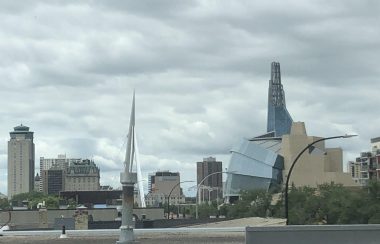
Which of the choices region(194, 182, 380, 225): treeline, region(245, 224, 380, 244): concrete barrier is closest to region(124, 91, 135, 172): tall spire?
region(245, 224, 380, 244): concrete barrier

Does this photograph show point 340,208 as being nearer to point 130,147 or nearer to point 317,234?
point 130,147

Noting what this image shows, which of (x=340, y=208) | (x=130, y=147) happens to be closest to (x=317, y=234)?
(x=130, y=147)

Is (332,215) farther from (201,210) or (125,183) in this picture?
(201,210)

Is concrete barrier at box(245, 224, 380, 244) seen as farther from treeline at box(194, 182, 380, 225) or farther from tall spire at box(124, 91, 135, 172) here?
treeline at box(194, 182, 380, 225)

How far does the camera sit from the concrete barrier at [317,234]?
20.0m

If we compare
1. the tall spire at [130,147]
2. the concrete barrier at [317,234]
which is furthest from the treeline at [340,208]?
the concrete barrier at [317,234]

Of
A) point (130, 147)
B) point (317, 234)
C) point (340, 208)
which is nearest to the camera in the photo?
point (317, 234)

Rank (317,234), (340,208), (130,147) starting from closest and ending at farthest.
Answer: (317,234) < (130,147) < (340,208)

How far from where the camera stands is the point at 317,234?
20.5m

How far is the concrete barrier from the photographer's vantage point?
20000mm

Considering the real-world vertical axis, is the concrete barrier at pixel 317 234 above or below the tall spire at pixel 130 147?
below

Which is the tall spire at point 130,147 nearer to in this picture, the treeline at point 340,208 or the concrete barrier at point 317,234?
the concrete barrier at point 317,234

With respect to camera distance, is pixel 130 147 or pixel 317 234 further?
pixel 130 147

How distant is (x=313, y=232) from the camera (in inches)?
806
